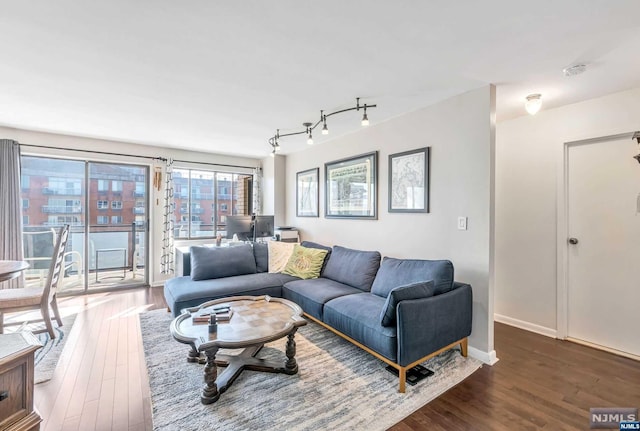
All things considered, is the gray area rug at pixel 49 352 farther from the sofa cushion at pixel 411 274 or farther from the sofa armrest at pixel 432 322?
the sofa cushion at pixel 411 274

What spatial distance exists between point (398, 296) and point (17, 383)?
6.56 ft

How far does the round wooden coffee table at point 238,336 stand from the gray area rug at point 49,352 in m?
1.08

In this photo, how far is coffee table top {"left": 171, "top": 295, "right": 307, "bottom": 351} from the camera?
1937 millimetres

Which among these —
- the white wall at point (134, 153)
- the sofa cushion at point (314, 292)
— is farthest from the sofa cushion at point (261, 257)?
the white wall at point (134, 153)

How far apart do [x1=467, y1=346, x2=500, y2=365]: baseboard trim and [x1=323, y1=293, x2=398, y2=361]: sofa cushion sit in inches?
35.4

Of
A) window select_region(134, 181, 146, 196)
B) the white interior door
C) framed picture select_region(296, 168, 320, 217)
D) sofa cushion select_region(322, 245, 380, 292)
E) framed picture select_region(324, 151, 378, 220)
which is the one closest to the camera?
the white interior door

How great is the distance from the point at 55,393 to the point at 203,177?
3989 mm

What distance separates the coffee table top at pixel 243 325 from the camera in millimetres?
1937

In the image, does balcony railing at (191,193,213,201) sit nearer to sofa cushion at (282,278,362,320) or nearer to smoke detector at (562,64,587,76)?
sofa cushion at (282,278,362,320)

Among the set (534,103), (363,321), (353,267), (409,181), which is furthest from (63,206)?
(534,103)

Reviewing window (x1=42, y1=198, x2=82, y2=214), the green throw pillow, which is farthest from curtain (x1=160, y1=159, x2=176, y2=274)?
the green throw pillow

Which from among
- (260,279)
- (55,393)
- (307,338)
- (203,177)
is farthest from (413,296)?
(203,177)

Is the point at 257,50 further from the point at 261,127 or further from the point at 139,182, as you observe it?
the point at 139,182

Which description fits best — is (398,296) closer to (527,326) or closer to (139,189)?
(527,326)
